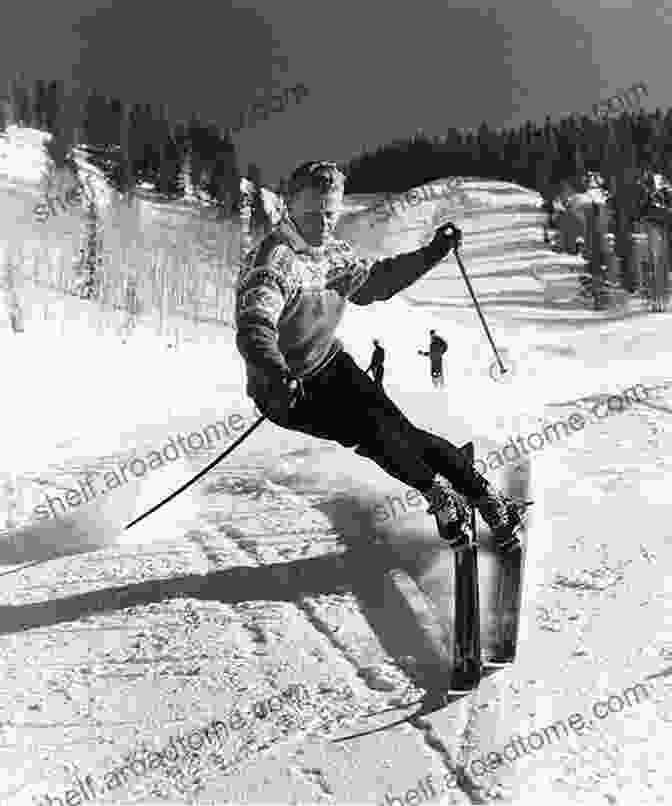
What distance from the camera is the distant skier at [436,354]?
1544 cm

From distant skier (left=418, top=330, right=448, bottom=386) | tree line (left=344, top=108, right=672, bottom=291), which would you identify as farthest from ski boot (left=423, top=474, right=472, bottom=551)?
tree line (left=344, top=108, right=672, bottom=291)

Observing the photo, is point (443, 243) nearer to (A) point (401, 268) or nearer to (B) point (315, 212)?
(A) point (401, 268)

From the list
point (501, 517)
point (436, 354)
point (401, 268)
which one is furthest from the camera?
point (436, 354)

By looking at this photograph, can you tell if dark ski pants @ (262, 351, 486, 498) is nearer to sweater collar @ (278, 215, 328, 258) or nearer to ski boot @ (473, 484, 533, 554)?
ski boot @ (473, 484, 533, 554)

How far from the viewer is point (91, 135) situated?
53875 mm

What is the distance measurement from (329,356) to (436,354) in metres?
12.5

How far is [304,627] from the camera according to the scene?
11.5ft

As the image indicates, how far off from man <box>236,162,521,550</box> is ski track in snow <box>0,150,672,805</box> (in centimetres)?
62

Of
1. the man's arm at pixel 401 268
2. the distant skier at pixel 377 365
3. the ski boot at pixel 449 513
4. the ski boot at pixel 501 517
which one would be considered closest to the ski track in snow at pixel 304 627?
the ski boot at pixel 501 517

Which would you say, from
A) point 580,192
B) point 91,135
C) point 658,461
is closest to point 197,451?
point 658,461

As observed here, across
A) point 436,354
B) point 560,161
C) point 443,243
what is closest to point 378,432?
point 443,243

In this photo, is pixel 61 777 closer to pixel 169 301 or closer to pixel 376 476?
pixel 376 476

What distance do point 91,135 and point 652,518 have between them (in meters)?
55.3

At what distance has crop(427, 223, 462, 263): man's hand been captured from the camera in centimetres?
374
